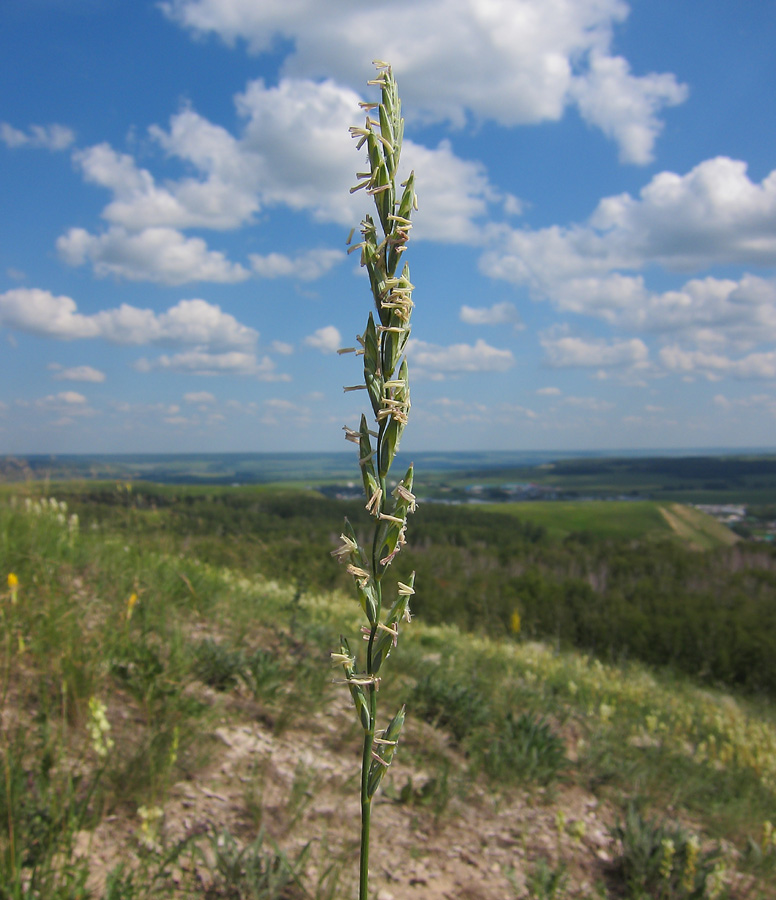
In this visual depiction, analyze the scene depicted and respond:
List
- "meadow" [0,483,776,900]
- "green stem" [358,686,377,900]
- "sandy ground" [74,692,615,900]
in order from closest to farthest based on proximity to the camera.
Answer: "green stem" [358,686,377,900] < "meadow" [0,483,776,900] < "sandy ground" [74,692,615,900]

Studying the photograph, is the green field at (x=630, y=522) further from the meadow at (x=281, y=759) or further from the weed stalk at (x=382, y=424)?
the weed stalk at (x=382, y=424)

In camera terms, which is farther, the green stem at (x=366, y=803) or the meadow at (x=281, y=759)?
the meadow at (x=281, y=759)

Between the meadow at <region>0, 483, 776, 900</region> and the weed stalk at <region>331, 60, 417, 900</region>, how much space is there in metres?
2.15

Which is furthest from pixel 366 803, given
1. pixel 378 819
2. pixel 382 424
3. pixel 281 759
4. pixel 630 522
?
pixel 630 522

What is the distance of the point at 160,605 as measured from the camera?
5566 mm

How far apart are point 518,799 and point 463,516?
156ft

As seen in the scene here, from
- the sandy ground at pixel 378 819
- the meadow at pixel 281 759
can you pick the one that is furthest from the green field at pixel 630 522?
the sandy ground at pixel 378 819

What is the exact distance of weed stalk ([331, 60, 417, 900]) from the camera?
114 centimetres

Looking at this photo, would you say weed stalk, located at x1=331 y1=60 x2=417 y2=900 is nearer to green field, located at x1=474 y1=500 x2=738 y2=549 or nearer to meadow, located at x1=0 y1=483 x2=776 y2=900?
meadow, located at x1=0 y1=483 x2=776 y2=900

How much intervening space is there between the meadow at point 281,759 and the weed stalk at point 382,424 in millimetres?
2149

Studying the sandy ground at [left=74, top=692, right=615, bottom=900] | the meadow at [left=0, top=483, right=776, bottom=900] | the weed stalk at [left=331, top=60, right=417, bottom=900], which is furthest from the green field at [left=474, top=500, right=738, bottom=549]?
the weed stalk at [left=331, top=60, right=417, bottom=900]

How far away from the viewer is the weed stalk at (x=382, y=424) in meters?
1.14

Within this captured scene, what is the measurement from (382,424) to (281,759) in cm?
410

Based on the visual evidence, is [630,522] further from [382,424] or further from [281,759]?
[382,424]
